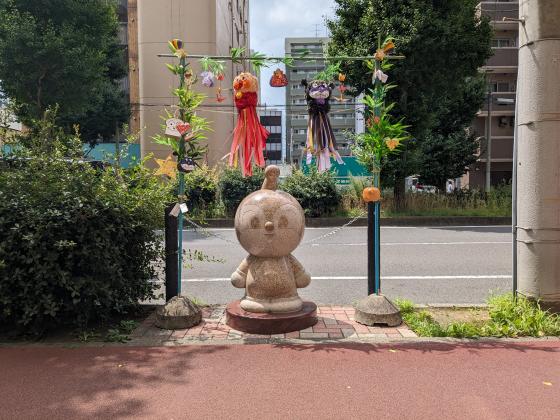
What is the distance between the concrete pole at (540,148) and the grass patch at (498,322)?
19cm

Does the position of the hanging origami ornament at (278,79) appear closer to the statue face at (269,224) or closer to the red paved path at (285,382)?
the statue face at (269,224)

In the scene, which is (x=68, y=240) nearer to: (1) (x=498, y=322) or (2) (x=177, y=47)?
(2) (x=177, y=47)

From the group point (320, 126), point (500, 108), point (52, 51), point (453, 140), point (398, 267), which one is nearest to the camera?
point (320, 126)

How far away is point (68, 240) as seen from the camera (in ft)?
14.9

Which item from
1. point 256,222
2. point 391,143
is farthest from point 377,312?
point 391,143

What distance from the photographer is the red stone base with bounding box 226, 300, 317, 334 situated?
480 cm

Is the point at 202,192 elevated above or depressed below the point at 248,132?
below

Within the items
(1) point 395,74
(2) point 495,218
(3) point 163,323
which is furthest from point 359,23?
(3) point 163,323

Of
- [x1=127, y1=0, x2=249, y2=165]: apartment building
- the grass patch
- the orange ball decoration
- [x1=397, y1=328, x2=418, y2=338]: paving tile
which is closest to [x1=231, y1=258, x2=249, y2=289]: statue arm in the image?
the orange ball decoration

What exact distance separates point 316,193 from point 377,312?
11590 mm

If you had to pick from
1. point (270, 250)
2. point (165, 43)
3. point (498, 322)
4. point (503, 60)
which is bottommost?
point (498, 322)

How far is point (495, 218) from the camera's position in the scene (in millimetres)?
16375

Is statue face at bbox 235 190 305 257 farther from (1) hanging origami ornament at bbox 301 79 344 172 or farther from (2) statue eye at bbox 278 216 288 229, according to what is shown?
(1) hanging origami ornament at bbox 301 79 344 172

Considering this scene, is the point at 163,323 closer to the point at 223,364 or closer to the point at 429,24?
the point at 223,364
